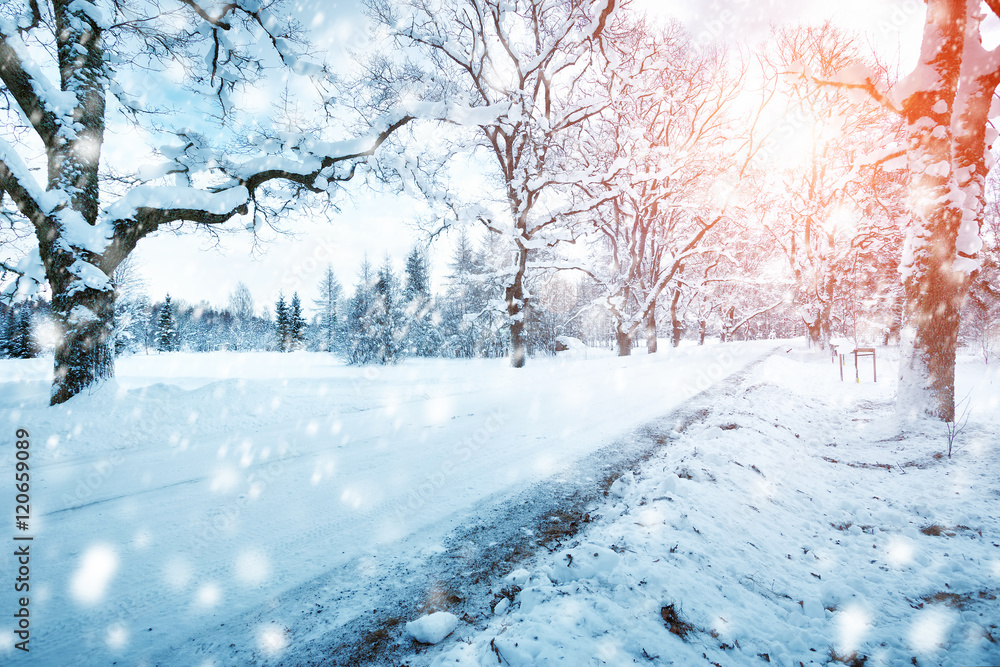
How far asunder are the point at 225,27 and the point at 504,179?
28.9ft

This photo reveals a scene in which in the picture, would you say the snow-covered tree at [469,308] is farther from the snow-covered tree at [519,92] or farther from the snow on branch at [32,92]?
the snow on branch at [32,92]

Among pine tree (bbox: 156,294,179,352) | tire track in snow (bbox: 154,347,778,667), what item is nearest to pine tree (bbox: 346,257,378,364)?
tire track in snow (bbox: 154,347,778,667)

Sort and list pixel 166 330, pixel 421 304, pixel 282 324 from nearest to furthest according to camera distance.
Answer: pixel 421 304
pixel 282 324
pixel 166 330

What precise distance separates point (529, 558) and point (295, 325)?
5022 centimetres

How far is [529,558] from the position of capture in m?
2.50

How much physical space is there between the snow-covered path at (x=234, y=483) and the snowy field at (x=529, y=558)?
22mm

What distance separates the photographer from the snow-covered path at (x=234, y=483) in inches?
84.8

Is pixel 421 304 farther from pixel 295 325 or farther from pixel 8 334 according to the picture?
pixel 8 334

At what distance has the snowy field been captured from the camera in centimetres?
181

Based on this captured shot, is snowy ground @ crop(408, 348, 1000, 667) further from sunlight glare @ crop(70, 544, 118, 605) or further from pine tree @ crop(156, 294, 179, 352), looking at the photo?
pine tree @ crop(156, 294, 179, 352)

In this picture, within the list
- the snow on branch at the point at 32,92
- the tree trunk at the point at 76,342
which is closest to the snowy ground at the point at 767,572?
the tree trunk at the point at 76,342

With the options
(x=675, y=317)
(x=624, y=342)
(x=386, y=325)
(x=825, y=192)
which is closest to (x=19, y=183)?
(x=386, y=325)

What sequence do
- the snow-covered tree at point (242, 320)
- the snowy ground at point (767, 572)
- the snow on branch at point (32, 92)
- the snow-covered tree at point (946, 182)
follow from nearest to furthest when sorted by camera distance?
the snowy ground at point (767, 572)
the snow-covered tree at point (946, 182)
the snow on branch at point (32, 92)
the snow-covered tree at point (242, 320)

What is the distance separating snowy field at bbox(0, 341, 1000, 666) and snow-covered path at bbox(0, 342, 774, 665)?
0.02 m
